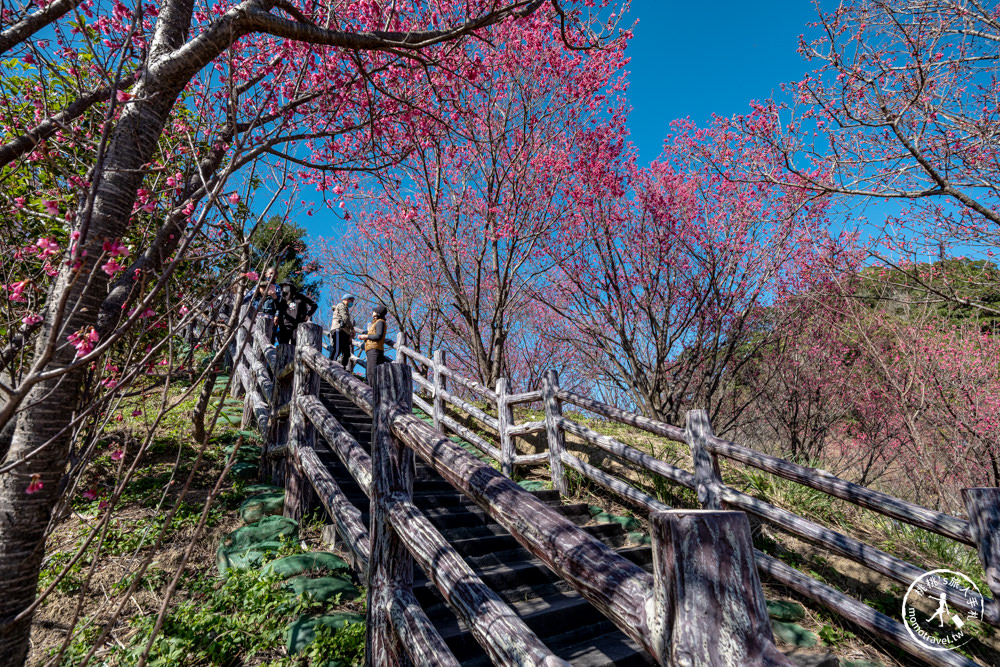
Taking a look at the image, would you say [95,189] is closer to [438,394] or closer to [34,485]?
[34,485]

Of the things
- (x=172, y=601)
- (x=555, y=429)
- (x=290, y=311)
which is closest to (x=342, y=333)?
(x=290, y=311)

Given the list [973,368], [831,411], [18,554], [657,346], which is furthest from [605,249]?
[18,554]

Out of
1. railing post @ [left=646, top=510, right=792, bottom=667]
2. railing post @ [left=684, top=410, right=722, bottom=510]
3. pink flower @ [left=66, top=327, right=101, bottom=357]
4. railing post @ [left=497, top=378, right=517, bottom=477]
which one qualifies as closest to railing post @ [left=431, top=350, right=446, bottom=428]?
railing post @ [left=497, top=378, right=517, bottom=477]

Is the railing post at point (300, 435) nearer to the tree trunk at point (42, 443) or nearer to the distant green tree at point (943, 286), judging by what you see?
the tree trunk at point (42, 443)

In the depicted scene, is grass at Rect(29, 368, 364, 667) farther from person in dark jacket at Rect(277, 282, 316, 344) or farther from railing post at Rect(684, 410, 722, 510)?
person in dark jacket at Rect(277, 282, 316, 344)

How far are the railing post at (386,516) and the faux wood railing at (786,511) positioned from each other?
5.24ft

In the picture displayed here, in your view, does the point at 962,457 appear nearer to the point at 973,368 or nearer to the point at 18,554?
the point at 973,368

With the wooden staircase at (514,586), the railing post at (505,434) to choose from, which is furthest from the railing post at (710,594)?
the railing post at (505,434)

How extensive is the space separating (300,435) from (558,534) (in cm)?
350

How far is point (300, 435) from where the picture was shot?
4.39 meters

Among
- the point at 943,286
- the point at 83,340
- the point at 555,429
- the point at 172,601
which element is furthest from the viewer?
the point at 943,286

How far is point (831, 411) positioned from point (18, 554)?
13.5m

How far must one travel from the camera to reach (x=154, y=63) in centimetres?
302

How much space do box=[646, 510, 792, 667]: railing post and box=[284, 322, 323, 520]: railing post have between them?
389 cm
